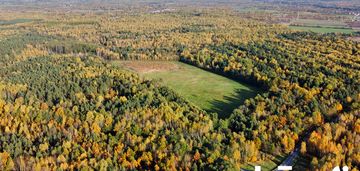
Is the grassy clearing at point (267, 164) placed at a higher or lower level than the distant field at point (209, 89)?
lower

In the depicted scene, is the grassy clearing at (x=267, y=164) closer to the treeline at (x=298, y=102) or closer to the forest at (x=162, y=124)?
the forest at (x=162, y=124)

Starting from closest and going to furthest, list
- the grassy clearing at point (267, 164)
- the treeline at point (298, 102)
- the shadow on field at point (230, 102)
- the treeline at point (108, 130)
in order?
the treeline at point (108, 130), the grassy clearing at point (267, 164), the treeline at point (298, 102), the shadow on field at point (230, 102)

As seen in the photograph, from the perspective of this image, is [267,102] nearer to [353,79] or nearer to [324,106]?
[324,106]

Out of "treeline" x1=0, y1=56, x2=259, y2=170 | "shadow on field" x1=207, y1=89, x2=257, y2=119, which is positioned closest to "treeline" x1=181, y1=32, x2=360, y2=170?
"shadow on field" x1=207, y1=89, x2=257, y2=119

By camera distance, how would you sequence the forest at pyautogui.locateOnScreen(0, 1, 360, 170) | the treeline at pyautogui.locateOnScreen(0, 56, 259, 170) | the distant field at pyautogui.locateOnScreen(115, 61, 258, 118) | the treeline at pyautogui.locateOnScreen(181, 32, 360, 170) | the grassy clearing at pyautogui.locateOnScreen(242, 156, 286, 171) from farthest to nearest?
the distant field at pyautogui.locateOnScreen(115, 61, 258, 118) → the treeline at pyautogui.locateOnScreen(181, 32, 360, 170) → the grassy clearing at pyautogui.locateOnScreen(242, 156, 286, 171) → the forest at pyautogui.locateOnScreen(0, 1, 360, 170) → the treeline at pyautogui.locateOnScreen(0, 56, 259, 170)

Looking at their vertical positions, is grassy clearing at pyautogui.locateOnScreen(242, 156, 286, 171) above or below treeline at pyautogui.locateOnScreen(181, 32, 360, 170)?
below

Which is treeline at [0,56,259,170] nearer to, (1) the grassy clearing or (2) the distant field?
(1) the grassy clearing

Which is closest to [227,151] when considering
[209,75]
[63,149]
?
[63,149]

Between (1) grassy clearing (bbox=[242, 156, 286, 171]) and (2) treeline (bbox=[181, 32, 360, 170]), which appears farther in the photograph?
(2) treeline (bbox=[181, 32, 360, 170])

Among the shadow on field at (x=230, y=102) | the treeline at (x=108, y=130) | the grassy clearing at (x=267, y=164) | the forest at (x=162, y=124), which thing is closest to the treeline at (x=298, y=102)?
the forest at (x=162, y=124)
